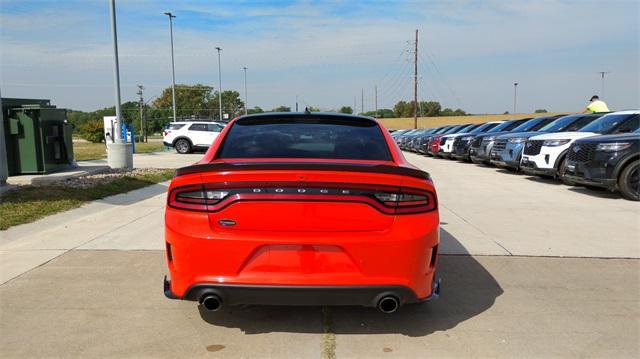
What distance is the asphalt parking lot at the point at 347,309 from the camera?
324 centimetres

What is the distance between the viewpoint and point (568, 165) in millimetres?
9898

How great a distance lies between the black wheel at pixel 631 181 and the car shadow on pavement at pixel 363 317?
6.01m

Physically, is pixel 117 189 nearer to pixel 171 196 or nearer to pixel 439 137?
pixel 171 196

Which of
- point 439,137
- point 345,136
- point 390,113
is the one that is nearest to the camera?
point 345,136

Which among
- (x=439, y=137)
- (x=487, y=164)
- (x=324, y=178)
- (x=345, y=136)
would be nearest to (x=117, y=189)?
(x=345, y=136)

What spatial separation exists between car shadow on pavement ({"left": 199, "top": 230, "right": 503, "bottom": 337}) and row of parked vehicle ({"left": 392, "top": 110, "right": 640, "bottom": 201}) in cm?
604

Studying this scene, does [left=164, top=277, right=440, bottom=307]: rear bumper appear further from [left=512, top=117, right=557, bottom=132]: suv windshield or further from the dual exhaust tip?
[left=512, top=117, right=557, bottom=132]: suv windshield

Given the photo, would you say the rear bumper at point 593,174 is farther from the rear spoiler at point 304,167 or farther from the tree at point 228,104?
the tree at point 228,104

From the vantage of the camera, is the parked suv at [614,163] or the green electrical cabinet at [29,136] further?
the green electrical cabinet at [29,136]

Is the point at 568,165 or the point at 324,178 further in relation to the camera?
the point at 568,165

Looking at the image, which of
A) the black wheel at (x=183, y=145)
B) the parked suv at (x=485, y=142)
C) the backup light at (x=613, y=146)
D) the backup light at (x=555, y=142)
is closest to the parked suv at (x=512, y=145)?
the parked suv at (x=485, y=142)

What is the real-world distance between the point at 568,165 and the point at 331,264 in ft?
27.7

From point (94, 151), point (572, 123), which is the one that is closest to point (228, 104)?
point (94, 151)

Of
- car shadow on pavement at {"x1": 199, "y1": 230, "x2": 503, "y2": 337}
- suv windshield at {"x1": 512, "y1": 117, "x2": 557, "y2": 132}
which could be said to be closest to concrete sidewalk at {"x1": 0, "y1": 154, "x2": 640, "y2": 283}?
car shadow on pavement at {"x1": 199, "y1": 230, "x2": 503, "y2": 337}
